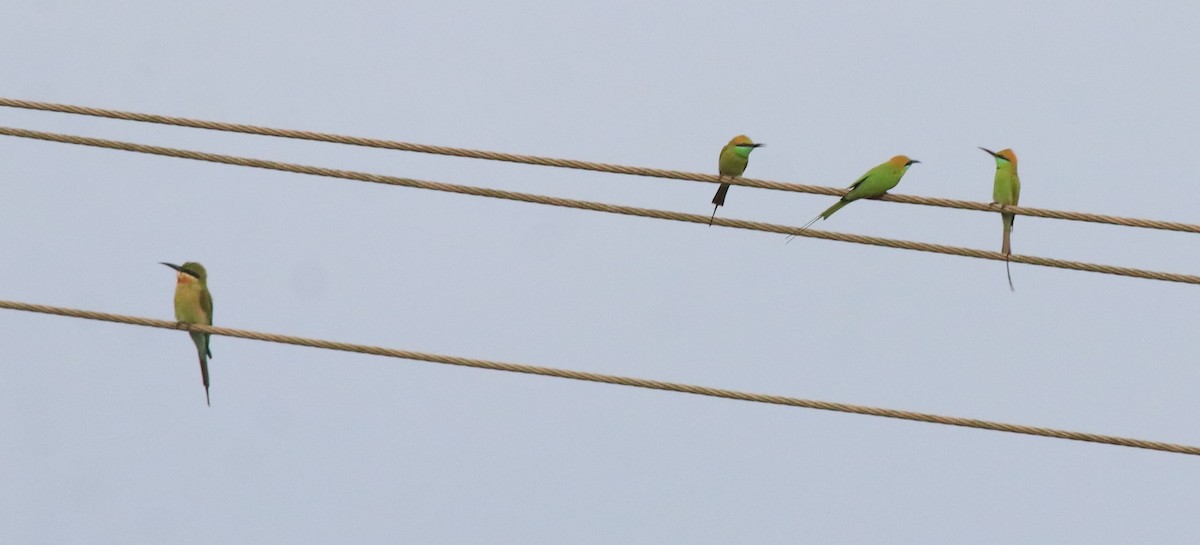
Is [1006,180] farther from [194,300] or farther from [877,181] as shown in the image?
[194,300]

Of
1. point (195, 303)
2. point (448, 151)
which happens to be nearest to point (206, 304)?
point (195, 303)

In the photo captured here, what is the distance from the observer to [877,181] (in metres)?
7.53

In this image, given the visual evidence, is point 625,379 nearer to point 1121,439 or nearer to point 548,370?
point 548,370

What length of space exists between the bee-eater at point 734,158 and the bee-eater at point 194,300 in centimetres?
238

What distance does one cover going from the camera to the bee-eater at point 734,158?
870cm

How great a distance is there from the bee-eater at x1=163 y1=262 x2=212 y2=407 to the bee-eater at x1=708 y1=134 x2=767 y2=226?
93.6 inches

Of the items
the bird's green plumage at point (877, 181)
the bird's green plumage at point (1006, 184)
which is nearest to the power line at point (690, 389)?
the bird's green plumage at point (877, 181)

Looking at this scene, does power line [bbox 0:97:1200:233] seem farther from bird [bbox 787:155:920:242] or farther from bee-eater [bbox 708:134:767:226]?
bee-eater [bbox 708:134:767:226]

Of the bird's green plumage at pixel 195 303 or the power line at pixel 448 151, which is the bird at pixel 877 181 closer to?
the power line at pixel 448 151

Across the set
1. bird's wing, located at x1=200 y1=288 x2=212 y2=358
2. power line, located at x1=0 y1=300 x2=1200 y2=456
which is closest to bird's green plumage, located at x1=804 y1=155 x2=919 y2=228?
power line, located at x1=0 y1=300 x2=1200 y2=456

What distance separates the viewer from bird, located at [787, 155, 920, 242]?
24.1ft

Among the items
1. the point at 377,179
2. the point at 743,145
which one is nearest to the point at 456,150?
the point at 377,179

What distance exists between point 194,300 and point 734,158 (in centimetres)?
257

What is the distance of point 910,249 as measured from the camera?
19.5 feet
